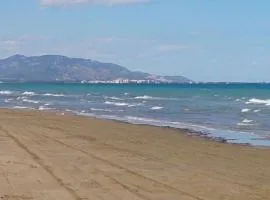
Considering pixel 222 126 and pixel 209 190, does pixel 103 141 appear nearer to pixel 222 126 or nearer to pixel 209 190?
pixel 209 190

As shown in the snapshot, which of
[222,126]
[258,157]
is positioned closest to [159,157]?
[258,157]

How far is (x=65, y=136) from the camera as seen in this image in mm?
23219

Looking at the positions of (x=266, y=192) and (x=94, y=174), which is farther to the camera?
(x=94, y=174)

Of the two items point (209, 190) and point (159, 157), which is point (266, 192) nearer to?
point (209, 190)

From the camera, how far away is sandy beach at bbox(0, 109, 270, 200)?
11.1 meters

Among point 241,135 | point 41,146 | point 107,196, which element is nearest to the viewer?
point 107,196

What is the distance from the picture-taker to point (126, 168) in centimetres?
1434

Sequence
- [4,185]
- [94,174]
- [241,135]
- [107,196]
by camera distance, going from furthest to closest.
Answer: [241,135] < [94,174] < [4,185] < [107,196]

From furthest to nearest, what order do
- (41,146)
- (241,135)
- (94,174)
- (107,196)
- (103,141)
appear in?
(241,135) → (103,141) → (41,146) → (94,174) → (107,196)

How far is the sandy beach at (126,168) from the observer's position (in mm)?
11148

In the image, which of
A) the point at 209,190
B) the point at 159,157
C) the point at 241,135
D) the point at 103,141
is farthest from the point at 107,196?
the point at 241,135

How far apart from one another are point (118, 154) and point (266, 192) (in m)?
6.26

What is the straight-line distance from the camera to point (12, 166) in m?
13.9

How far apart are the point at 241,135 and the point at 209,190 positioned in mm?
16840
